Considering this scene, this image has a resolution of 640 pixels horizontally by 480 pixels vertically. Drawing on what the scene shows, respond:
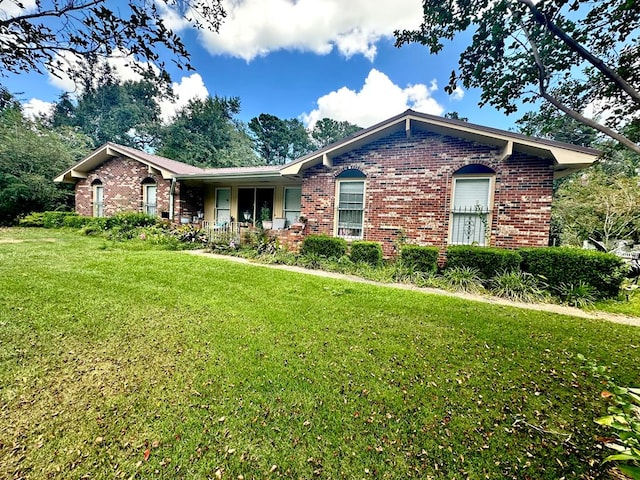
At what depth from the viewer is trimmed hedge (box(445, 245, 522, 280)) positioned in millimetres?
6070

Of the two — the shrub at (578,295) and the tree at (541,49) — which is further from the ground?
the tree at (541,49)

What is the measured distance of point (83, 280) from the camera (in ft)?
17.0

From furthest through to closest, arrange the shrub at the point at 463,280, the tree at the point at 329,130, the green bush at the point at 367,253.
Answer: the tree at the point at 329,130 → the green bush at the point at 367,253 → the shrub at the point at 463,280

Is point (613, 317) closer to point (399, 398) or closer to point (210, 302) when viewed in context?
point (399, 398)

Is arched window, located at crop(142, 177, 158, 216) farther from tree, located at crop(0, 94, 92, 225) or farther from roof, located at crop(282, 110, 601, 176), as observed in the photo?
roof, located at crop(282, 110, 601, 176)

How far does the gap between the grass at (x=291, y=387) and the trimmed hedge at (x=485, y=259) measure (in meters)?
1.69

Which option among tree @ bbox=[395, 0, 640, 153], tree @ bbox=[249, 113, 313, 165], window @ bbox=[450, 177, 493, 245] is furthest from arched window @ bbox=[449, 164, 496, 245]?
tree @ bbox=[249, 113, 313, 165]

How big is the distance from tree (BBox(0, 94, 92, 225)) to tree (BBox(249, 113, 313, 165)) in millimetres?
20172

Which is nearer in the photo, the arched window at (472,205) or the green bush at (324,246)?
the arched window at (472,205)

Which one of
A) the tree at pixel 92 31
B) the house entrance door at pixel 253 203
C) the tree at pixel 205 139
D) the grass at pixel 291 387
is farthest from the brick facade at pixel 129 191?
the tree at pixel 205 139

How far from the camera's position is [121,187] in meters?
13.7

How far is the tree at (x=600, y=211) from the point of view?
1152cm

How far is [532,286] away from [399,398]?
514cm

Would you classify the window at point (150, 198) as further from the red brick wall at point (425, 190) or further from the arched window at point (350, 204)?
the arched window at point (350, 204)
